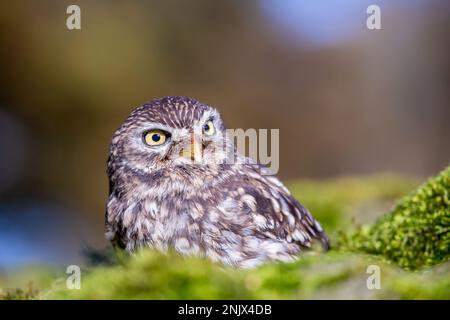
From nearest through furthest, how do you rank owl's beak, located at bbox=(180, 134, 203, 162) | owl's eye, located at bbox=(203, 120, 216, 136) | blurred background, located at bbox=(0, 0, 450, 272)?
owl's beak, located at bbox=(180, 134, 203, 162) < owl's eye, located at bbox=(203, 120, 216, 136) < blurred background, located at bbox=(0, 0, 450, 272)

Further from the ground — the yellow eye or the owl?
the yellow eye

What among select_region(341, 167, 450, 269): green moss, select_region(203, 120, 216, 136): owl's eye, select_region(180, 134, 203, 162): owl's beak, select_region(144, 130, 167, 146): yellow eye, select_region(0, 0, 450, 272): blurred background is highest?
select_region(0, 0, 450, 272): blurred background

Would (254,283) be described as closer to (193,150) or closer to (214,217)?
(214,217)

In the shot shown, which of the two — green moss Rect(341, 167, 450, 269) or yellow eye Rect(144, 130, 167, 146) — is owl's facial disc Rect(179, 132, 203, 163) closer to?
yellow eye Rect(144, 130, 167, 146)

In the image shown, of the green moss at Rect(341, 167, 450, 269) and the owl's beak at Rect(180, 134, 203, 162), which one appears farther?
the owl's beak at Rect(180, 134, 203, 162)

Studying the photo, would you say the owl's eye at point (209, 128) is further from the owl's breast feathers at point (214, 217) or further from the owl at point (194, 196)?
the owl's breast feathers at point (214, 217)

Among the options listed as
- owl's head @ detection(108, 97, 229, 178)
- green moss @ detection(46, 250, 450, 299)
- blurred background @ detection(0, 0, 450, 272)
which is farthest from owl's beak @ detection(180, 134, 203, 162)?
blurred background @ detection(0, 0, 450, 272)

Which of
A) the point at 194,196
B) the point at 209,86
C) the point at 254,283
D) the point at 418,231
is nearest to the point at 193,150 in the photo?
the point at 194,196

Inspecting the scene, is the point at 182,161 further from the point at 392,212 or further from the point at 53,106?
the point at 53,106
